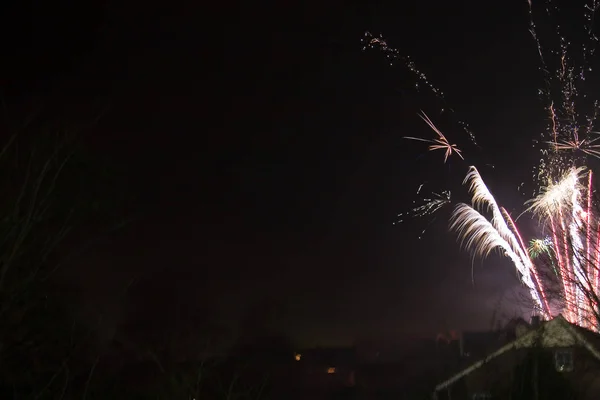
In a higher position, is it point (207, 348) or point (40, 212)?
point (40, 212)

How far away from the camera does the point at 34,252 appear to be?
7305 millimetres

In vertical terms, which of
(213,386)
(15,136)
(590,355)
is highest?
(15,136)

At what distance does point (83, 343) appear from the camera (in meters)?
9.20

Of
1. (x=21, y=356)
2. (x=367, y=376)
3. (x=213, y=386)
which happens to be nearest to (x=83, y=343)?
(x=21, y=356)

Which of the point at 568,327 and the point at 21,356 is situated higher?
the point at 568,327

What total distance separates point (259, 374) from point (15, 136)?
11.3 metres

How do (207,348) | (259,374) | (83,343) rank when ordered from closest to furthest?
(83,343), (207,348), (259,374)

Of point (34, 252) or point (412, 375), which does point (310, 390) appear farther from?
point (34, 252)

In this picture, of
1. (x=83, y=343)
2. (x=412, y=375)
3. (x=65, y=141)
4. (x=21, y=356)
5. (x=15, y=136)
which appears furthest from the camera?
(x=412, y=375)

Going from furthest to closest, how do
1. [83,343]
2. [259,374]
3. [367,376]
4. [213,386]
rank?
[367,376] → [259,374] → [213,386] → [83,343]

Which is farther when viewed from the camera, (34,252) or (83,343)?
(83,343)

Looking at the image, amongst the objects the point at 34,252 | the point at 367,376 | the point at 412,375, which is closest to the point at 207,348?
the point at 34,252

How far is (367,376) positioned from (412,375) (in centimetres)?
362

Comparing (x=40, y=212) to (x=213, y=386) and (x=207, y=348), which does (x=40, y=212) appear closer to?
(x=207, y=348)
